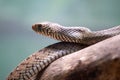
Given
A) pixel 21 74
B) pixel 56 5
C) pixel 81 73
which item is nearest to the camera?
pixel 81 73

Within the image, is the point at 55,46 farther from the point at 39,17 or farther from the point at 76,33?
the point at 39,17

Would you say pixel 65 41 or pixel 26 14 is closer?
pixel 65 41

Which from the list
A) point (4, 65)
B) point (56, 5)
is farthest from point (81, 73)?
point (4, 65)

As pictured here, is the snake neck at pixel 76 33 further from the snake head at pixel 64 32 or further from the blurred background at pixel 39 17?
the blurred background at pixel 39 17

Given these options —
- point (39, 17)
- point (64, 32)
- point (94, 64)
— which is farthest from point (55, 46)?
point (39, 17)

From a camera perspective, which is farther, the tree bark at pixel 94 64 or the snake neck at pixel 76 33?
the snake neck at pixel 76 33

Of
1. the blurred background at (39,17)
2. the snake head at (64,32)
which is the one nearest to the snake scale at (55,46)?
the snake head at (64,32)

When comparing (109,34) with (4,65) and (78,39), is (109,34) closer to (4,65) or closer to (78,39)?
(78,39)

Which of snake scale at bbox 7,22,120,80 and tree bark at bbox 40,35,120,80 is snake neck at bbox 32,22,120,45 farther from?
tree bark at bbox 40,35,120,80
